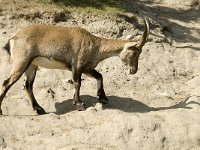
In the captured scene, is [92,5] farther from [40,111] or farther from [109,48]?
[40,111]

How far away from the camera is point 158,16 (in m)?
18.5

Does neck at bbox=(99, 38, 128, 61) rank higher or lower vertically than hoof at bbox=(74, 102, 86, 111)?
higher

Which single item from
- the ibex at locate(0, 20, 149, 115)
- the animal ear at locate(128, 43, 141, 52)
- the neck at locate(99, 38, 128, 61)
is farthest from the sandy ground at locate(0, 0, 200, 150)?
the animal ear at locate(128, 43, 141, 52)

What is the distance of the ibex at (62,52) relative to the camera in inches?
451

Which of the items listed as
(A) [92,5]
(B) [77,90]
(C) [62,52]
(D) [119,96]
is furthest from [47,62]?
(A) [92,5]

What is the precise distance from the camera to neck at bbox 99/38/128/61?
1245 centimetres

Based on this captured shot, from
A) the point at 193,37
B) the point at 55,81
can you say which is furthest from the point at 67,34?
the point at 193,37

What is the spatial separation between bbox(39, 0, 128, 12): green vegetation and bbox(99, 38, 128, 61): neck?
13.0ft

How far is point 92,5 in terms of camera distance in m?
16.8

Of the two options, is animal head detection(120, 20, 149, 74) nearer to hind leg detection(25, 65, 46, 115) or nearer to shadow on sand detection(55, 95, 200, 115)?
shadow on sand detection(55, 95, 200, 115)

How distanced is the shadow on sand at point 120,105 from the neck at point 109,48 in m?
1.13

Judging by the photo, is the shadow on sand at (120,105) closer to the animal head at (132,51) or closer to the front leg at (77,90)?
the front leg at (77,90)

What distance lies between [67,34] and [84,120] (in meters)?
2.04

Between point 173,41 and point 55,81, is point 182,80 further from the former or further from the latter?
point 55,81
